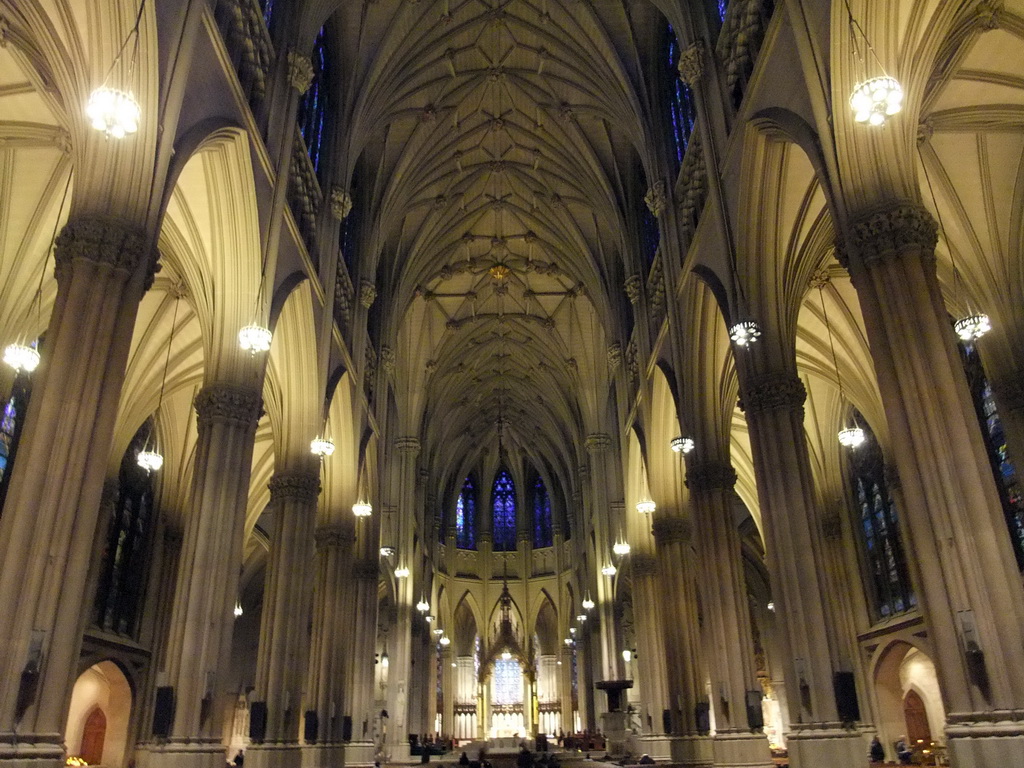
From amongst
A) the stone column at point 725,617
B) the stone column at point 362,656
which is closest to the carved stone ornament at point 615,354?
the stone column at point 362,656

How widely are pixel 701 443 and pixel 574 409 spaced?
2171 cm

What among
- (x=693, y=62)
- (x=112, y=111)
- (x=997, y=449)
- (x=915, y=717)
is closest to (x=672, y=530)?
(x=997, y=449)

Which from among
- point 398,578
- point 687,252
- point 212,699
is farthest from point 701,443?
point 398,578

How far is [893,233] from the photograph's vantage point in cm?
1028

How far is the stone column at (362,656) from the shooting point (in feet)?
79.7

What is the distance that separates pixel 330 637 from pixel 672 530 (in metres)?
9.86

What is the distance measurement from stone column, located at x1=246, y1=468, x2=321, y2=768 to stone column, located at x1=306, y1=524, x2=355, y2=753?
339cm

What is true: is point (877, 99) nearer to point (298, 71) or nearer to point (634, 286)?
point (298, 71)

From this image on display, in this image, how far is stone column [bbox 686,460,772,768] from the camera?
1578 cm

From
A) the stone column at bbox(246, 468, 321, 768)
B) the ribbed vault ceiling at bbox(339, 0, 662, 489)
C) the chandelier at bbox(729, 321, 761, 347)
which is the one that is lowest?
the stone column at bbox(246, 468, 321, 768)

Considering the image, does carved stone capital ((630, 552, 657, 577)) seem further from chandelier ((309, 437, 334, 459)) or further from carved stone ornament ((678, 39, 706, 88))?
carved stone ornament ((678, 39, 706, 88))

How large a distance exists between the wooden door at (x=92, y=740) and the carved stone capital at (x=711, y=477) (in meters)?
20.9

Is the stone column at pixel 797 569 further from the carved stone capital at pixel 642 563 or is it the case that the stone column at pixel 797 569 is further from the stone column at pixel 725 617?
the carved stone capital at pixel 642 563

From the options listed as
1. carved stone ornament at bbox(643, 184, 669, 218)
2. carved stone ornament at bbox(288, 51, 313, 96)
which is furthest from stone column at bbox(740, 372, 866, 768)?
carved stone ornament at bbox(288, 51, 313, 96)
